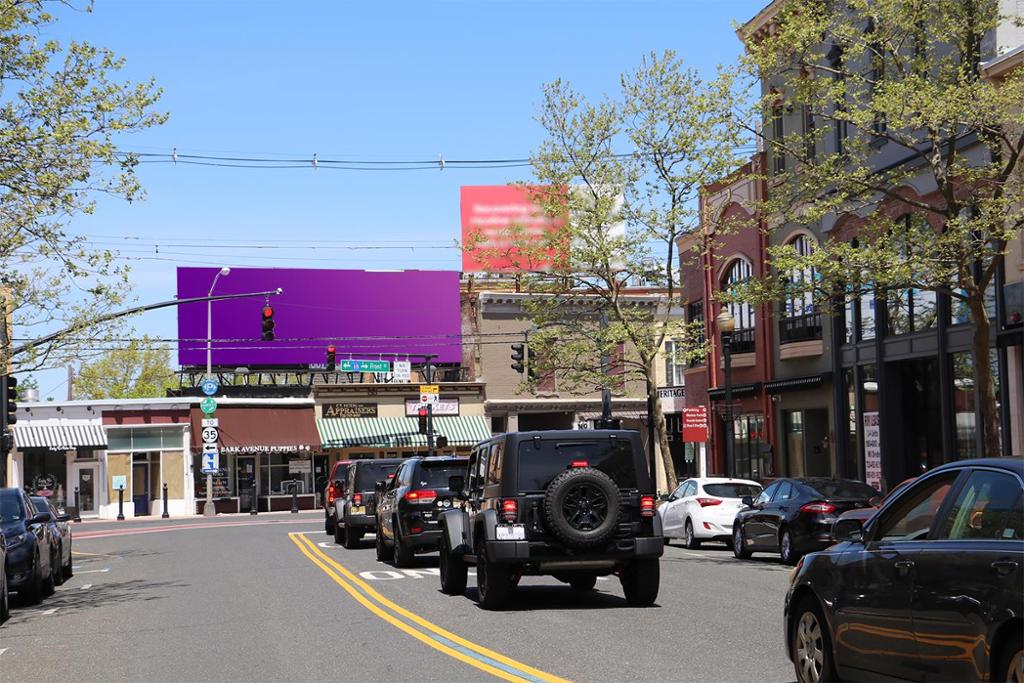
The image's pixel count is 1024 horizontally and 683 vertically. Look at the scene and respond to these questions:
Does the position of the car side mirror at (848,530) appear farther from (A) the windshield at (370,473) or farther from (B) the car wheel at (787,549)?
(A) the windshield at (370,473)

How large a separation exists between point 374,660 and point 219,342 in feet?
179

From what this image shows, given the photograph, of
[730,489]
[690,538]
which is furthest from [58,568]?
[730,489]

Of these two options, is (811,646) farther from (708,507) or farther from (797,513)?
(708,507)

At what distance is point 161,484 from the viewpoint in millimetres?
59406

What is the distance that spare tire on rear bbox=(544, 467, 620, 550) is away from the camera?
14.4m

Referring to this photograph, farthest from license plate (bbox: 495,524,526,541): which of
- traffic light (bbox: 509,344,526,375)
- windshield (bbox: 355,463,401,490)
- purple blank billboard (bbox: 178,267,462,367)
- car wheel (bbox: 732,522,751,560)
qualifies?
purple blank billboard (bbox: 178,267,462,367)

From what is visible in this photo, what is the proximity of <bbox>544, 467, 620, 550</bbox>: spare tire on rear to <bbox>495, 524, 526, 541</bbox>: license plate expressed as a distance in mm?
312

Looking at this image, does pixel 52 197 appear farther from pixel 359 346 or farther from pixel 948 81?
pixel 359 346

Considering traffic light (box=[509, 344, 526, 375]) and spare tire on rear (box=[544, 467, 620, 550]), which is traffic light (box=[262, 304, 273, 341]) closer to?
traffic light (box=[509, 344, 526, 375])

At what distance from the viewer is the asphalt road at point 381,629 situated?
10766mm

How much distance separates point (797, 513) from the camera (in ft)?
71.4

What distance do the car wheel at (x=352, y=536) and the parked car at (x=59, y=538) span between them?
6892mm

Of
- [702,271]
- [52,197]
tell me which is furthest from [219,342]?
[52,197]

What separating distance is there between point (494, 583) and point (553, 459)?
1556 mm
